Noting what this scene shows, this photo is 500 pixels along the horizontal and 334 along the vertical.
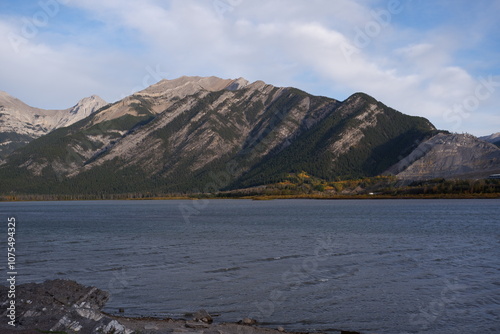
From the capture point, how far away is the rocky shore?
22.9 metres

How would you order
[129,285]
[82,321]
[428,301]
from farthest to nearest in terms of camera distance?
[129,285] → [428,301] → [82,321]

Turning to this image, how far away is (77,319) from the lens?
24453 millimetres

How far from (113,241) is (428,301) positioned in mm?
53483

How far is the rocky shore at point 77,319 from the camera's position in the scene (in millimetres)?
22891

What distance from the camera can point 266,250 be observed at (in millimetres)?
58875

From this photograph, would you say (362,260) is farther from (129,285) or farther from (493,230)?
(493,230)

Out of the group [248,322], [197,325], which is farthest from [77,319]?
[248,322]

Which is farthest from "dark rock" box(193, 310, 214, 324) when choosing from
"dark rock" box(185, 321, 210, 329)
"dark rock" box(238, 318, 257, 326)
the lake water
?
"dark rock" box(238, 318, 257, 326)

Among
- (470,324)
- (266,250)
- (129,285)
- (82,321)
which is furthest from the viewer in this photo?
(266,250)

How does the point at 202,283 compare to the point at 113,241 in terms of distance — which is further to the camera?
the point at 113,241

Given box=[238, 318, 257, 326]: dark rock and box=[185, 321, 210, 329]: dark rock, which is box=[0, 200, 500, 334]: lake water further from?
box=[185, 321, 210, 329]: dark rock

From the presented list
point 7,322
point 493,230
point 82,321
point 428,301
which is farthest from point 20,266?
point 493,230

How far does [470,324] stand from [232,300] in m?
15.4

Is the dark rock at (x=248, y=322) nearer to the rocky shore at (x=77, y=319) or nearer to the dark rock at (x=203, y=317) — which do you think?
the rocky shore at (x=77, y=319)
